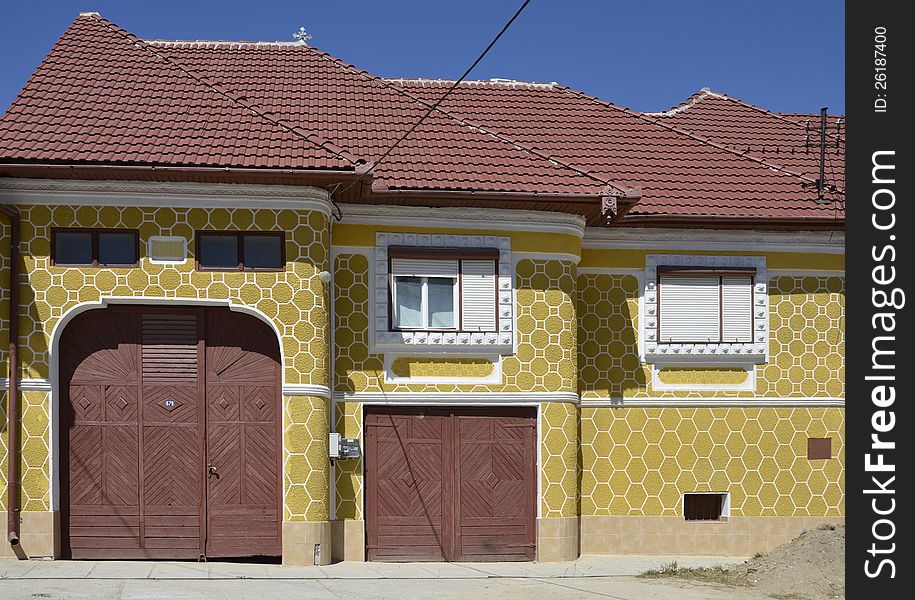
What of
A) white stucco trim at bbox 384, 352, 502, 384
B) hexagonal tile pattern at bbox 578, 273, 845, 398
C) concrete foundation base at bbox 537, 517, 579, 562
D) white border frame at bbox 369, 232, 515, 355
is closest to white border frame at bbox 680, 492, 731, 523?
hexagonal tile pattern at bbox 578, 273, 845, 398

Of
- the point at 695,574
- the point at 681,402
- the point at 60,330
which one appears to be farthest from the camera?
the point at 681,402

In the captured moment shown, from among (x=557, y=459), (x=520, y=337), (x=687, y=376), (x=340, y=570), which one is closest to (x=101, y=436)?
(x=340, y=570)

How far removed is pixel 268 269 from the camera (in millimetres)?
17062

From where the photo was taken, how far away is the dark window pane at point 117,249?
16.8 meters

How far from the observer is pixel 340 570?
1694cm

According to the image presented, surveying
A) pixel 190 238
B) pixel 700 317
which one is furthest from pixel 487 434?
pixel 190 238

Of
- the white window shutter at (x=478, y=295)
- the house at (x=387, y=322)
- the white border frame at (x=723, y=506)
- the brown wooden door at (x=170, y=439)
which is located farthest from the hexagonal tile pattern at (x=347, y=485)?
the white border frame at (x=723, y=506)

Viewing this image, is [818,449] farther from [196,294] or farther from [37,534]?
[37,534]

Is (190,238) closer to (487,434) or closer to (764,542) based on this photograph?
(487,434)

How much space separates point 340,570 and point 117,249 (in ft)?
16.7

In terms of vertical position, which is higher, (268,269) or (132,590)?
(268,269)

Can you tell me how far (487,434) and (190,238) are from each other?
496 centimetres

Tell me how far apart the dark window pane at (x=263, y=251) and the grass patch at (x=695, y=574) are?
21.2 ft
